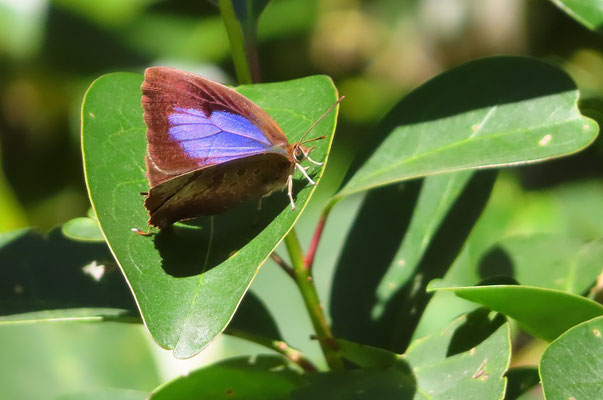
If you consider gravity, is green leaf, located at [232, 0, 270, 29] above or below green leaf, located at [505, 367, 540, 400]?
above

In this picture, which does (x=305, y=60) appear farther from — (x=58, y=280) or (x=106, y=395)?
(x=58, y=280)

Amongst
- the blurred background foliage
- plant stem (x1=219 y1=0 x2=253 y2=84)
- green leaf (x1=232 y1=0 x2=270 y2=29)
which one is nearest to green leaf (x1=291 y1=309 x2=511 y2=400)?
plant stem (x1=219 y1=0 x2=253 y2=84)

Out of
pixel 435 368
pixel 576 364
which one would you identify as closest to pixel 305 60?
pixel 435 368

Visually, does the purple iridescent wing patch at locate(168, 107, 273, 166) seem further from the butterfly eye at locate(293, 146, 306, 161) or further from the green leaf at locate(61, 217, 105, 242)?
the green leaf at locate(61, 217, 105, 242)

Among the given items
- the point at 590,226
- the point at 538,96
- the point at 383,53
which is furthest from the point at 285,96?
the point at 383,53

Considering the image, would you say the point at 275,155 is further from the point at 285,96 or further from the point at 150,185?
the point at 150,185

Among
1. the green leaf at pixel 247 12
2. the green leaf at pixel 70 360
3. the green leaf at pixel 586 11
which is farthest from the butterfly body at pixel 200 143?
the green leaf at pixel 70 360
